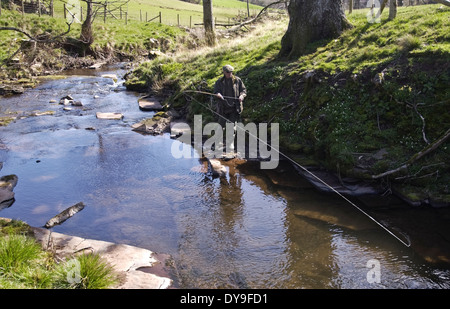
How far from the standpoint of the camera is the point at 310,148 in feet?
35.2

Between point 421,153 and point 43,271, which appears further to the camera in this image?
point 421,153

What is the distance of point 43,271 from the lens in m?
5.42

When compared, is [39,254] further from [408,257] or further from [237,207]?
[408,257]

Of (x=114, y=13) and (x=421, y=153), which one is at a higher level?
(x=114, y=13)

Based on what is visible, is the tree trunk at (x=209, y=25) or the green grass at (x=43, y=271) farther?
the tree trunk at (x=209, y=25)

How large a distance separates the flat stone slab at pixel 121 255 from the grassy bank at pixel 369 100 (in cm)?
517

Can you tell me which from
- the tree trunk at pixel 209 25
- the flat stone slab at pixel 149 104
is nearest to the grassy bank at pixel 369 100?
the flat stone slab at pixel 149 104

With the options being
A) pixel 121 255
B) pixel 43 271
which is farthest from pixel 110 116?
pixel 43 271

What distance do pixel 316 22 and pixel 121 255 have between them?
1106 centimetres

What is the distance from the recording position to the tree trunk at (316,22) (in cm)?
1420

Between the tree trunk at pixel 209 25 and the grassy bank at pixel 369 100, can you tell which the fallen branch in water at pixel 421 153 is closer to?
the grassy bank at pixel 369 100

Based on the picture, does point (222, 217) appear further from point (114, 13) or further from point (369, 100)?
point (114, 13)

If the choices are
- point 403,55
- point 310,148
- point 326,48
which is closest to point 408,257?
point 310,148

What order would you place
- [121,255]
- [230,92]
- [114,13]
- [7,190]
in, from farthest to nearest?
[114,13]
[230,92]
[7,190]
[121,255]
